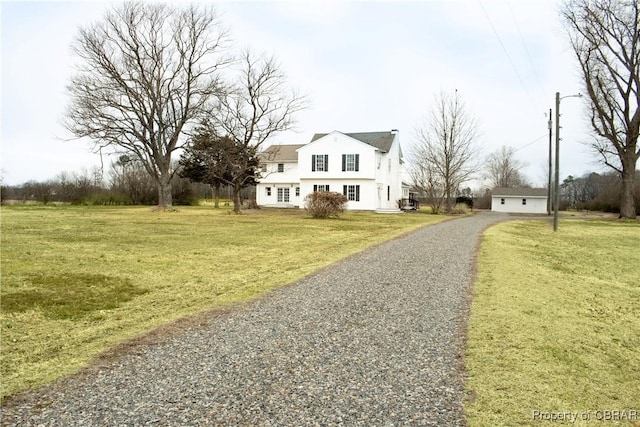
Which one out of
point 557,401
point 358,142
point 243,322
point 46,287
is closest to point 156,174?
point 358,142

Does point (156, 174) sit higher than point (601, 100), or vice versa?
point (601, 100)

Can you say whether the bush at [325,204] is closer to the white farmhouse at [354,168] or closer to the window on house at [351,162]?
the white farmhouse at [354,168]

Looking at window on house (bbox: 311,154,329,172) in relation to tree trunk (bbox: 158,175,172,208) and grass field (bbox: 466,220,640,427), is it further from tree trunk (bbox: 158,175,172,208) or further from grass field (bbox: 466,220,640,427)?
grass field (bbox: 466,220,640,427)

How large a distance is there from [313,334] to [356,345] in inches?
23.0

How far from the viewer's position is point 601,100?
3269 centimetres

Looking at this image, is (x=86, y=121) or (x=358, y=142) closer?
(x=86, y=121)

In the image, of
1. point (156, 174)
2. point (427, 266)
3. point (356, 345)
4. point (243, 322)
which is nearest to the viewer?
point (356, 345)

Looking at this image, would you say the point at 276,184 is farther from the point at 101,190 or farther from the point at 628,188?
the point at 628,188

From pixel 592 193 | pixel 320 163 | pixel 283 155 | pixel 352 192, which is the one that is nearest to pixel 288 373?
pixel 352 192

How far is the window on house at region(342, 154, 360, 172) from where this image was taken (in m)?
37.1

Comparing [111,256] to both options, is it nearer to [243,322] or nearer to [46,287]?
[46,287]

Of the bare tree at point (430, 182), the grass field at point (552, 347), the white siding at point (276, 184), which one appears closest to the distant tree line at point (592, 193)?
the bare tree at point (430, 182)

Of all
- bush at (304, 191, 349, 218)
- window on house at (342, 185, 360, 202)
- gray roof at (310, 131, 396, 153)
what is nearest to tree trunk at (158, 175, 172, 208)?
bush at (304, 191, 349, 218)

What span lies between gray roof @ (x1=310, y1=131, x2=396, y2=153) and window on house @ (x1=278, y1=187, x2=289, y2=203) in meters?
7.76
